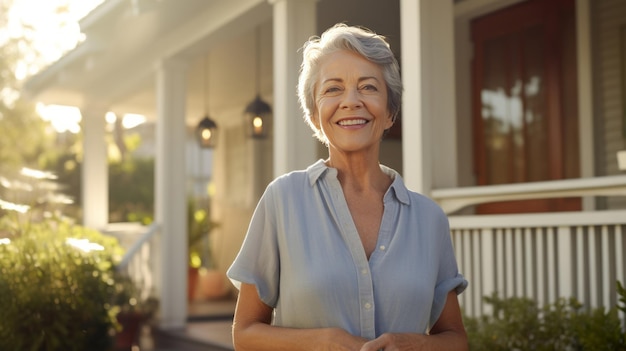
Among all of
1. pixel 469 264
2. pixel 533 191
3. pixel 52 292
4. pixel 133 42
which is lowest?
pixel 52 292

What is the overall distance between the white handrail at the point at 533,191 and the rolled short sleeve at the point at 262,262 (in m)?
2.60

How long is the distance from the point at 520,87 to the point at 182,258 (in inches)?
156

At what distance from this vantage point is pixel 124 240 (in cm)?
1072

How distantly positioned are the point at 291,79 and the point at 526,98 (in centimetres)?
178

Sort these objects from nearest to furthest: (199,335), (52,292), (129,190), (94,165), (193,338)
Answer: (52,292) → (193,338) → (199,335) → (94,165) → (129,190)

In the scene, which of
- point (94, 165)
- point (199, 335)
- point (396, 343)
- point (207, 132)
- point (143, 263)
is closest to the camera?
point (396, 343)

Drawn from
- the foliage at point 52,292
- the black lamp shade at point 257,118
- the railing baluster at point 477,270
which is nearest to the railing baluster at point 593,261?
the railing baluster at point 477,270

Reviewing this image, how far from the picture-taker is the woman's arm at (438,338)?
66.0 inches

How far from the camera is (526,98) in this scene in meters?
6.39

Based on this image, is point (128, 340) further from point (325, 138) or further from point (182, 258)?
point (325, 138)

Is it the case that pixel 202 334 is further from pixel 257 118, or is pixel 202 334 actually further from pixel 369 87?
pixel 369 87

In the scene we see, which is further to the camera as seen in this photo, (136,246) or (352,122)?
(136,246)

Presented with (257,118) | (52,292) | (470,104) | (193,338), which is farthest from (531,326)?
(257,118)

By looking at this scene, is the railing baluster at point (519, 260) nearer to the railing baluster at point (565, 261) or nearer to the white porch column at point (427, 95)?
the railing baluster at point (565, 261)
